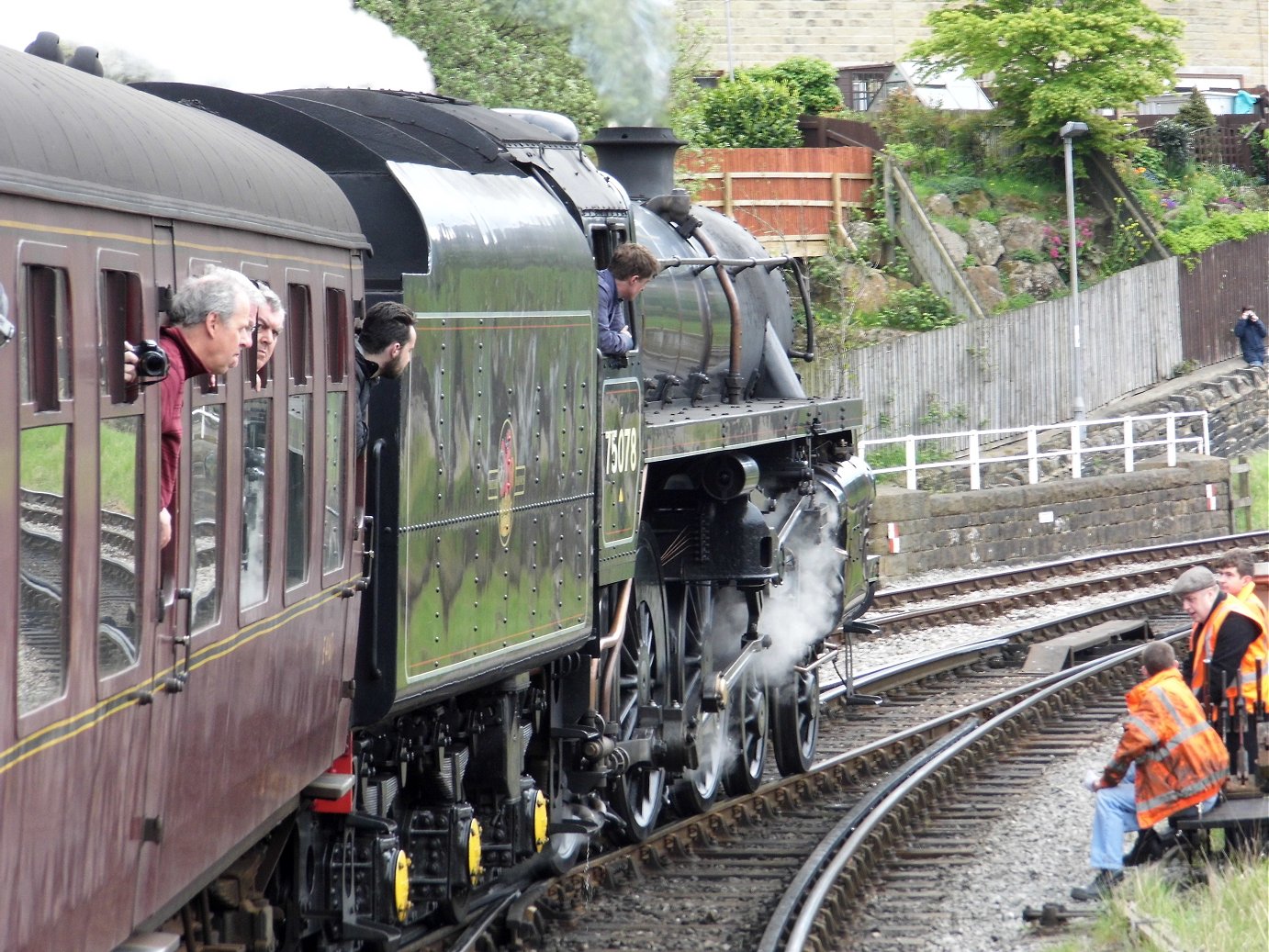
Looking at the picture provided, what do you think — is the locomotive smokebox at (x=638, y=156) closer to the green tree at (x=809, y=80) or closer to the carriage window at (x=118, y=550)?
the carriage window at (x=118, y=550)

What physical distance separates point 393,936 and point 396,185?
7.88ft

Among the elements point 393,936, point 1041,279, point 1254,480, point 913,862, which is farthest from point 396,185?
point 1041,279

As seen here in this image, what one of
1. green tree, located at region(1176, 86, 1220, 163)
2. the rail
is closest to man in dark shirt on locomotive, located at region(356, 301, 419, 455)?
the rail

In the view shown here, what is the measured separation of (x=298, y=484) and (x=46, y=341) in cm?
169

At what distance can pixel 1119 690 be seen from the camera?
1462 centimetres

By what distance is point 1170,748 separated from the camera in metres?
8.40

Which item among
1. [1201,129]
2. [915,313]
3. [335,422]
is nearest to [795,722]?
[335,422]

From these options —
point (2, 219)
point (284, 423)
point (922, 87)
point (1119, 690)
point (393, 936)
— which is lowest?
point (1119, 690)

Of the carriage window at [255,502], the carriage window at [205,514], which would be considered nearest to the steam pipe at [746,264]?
the carriage window at [255,502]

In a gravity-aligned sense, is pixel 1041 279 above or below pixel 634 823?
above

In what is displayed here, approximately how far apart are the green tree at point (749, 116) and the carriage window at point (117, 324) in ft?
107

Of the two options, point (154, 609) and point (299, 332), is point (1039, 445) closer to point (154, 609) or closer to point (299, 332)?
point (299, 332)

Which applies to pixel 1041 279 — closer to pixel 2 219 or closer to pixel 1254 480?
pixel 1254 480

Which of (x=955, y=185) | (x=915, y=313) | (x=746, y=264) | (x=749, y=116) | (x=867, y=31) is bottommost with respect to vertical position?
(x=915, y=313)
